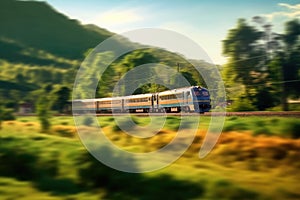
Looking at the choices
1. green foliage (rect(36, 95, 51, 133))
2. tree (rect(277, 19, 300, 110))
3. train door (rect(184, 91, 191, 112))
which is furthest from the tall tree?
green foliage (rect(36, 95, 51, 133))

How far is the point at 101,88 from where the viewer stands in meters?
47.2

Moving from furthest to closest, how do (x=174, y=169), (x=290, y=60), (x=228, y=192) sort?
(x=290, y=60), (x=174, y=169), (x=228, y=192)

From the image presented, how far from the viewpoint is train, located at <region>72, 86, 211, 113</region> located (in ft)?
109

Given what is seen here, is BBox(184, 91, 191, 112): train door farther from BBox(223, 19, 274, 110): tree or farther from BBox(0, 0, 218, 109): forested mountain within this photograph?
BBox(223, 19, 274, 110): tree

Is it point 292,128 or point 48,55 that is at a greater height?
point 48,55

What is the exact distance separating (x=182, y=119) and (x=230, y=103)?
64.0ft

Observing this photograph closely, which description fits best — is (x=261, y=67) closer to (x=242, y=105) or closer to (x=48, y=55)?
(x=242, y=105)

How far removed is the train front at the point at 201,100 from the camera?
32.8 m

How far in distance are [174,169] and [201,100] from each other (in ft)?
57.0

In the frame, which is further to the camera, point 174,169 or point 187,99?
point 187,99

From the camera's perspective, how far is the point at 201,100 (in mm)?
33625

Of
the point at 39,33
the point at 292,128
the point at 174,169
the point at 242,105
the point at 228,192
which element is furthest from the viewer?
the point at 39,33

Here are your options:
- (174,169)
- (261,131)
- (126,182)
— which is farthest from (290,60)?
(126,182)

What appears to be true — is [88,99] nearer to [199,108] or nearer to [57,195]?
[199,108]
